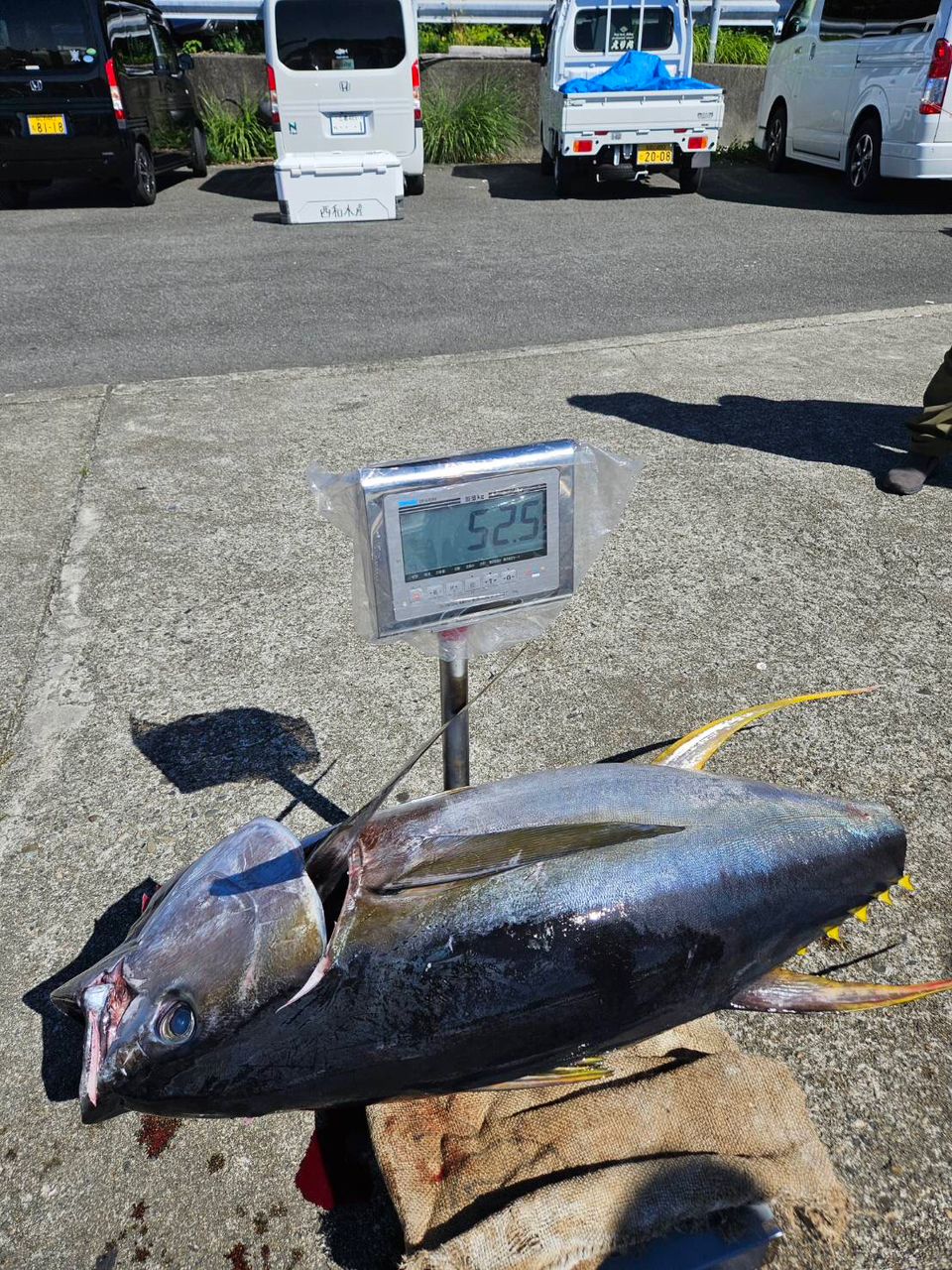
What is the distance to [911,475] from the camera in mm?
4375

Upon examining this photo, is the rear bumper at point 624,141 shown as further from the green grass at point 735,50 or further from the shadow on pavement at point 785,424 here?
the green grass at point 735,50

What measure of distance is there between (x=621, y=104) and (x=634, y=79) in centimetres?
78

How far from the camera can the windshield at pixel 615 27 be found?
12.3m

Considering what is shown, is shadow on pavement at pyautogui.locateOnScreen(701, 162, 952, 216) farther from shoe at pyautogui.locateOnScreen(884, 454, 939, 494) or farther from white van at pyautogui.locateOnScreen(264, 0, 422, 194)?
shoe at pyautogui.locateOnScreen(884, 454, 939, 494)

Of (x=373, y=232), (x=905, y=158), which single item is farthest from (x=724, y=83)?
(x=373, y=232)

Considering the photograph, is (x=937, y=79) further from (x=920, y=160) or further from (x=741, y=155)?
(x=741, y=155)

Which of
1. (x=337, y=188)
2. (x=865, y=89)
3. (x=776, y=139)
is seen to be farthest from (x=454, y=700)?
(x=776, y=139)

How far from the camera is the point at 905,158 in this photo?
31.8ft

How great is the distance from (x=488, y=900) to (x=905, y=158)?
421 inches

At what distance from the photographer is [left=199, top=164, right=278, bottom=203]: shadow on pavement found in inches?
474

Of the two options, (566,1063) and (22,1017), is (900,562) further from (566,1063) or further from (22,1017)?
(22,1017)

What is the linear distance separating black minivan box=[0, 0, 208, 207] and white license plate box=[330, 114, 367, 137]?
2.24 meters

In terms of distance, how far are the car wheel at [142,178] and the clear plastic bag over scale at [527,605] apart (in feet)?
A: 34.8

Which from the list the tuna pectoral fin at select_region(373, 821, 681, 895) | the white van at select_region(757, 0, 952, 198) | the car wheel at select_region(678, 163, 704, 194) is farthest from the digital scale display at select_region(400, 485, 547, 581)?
the car wheel at select_region(678, 163, 704, 194)
